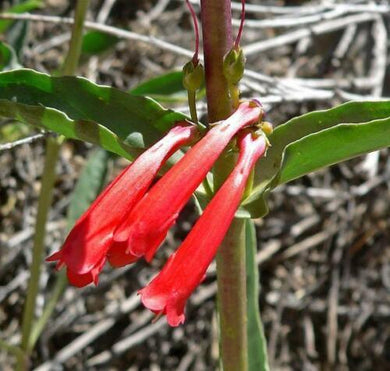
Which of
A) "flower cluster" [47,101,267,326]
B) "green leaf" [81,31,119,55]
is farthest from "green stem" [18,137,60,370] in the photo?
"flower cluster" [47,101,267,326]

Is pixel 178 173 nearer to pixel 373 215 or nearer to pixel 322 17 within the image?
pixel 322 17

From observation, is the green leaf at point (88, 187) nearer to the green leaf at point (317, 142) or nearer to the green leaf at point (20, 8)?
the green leaf at point (20, 8)

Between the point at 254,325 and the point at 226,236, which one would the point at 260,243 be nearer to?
the point at 254,325

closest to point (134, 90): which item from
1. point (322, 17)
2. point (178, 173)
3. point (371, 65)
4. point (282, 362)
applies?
point (322, 17)

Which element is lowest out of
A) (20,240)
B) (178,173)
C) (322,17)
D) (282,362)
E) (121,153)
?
(178,173)

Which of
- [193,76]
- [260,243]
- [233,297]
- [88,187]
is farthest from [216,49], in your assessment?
[260,243]

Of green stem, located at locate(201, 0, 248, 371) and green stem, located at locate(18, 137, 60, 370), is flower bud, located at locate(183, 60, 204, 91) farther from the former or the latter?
green stem, located at locate(18, 137, 60, 370)

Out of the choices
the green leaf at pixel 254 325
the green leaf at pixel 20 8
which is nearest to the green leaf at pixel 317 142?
the green leaf at pixel 254 325
